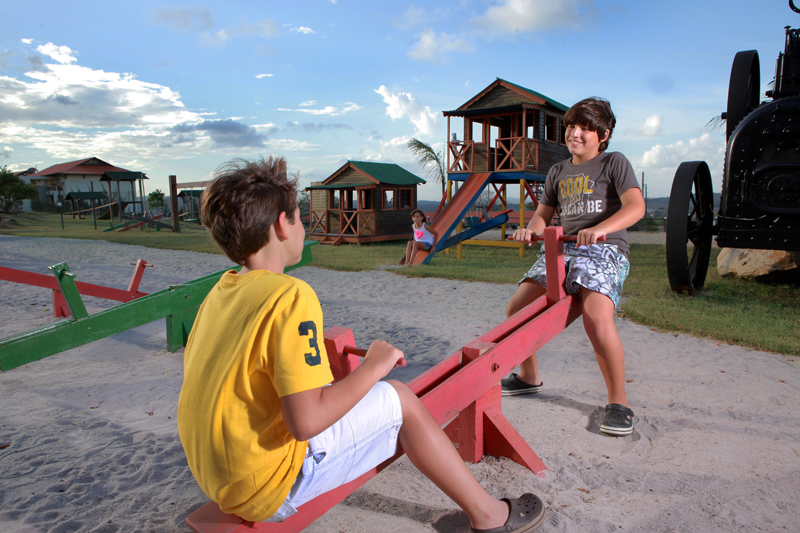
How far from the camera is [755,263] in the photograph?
769cm

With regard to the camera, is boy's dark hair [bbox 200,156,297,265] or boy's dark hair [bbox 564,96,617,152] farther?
boy's dark hair [bbox 564,96,617,152]

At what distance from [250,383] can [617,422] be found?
2.19 metres

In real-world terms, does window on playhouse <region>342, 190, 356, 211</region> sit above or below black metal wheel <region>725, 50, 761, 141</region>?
below

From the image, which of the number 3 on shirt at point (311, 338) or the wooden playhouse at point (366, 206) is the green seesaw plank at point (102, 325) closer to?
the number 3 on shirt at point (311, 338)

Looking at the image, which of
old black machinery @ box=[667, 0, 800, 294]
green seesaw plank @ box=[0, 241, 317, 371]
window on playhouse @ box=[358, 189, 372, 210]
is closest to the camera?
green seesaw plank @ box=[0, 241, 317, 371]

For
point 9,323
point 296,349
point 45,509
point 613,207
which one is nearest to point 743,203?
point 613,207

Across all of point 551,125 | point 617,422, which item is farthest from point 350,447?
point 551,125

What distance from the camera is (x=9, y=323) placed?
5539mm

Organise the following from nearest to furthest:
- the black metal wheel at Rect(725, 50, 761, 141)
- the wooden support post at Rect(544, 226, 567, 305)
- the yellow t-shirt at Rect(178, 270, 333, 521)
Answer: the yellow t-shirt at Rect(178, 270, 333, 521) → the wooden support post at Rect(544, 226, 567, 305) → the black metal wheel at Rect(725, 50, 761, 141)

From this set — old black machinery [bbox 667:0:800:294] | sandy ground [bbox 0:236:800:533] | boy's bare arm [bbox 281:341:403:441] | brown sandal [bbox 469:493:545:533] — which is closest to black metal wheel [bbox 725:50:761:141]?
old black machinery [bbox 667:0:800:294]

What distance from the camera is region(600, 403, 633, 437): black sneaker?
274 cm

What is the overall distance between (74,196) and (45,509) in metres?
46.1

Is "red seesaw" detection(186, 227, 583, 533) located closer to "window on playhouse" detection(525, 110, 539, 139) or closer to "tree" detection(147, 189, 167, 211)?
"window on playhouse" detection(525, 110, 539, 139)

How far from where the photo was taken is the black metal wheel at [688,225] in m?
5.37
